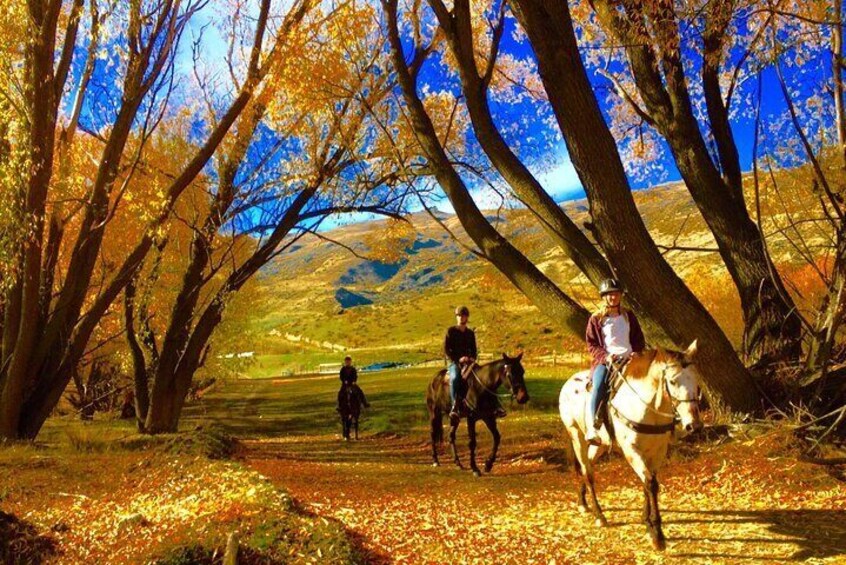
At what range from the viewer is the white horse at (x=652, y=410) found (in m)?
5.87

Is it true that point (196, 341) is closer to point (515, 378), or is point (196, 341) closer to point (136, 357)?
point (136, 357)

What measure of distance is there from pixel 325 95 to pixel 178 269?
9.28 m

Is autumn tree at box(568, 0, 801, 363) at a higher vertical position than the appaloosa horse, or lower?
higher

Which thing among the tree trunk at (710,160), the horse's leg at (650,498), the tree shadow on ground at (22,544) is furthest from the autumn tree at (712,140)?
the tree shadow on ground at (22,544)

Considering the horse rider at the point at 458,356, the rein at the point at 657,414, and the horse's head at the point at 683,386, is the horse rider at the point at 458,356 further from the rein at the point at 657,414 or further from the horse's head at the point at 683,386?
the horse's head at the point at 683,386

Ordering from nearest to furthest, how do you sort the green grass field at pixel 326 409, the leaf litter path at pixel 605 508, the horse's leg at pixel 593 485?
1. the leaf litter path at pixel 605 508
2. the horse's leg at pixel 593 485
3. the green grass field at pixel 326 409

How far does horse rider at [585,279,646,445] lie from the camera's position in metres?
6.99

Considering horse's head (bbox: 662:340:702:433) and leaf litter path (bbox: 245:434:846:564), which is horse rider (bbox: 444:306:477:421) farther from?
horse's head (bbox: 662:340:702:433)

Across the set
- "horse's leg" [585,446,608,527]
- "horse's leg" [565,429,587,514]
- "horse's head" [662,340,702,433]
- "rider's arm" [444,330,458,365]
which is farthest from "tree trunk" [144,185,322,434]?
"horse's head" [662,340,702,433]

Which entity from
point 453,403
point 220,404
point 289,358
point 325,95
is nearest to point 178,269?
point 325,95

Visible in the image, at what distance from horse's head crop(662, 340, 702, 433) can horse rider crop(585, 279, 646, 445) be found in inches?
34.2

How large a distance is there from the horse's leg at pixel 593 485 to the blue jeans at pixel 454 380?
4.63 meters

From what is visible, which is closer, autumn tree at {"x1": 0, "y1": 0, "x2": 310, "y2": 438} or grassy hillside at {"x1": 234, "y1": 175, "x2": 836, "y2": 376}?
autumn tree at {"x1": 0, "y1": 0, "x2": 310, "y2": 438}

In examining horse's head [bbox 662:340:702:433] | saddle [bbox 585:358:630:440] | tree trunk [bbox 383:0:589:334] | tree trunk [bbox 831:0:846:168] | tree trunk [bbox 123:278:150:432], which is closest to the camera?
horse's head [bbox 662:340:702:433]
